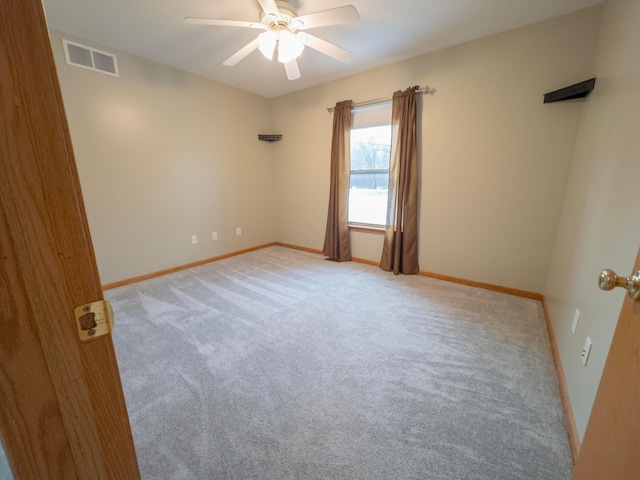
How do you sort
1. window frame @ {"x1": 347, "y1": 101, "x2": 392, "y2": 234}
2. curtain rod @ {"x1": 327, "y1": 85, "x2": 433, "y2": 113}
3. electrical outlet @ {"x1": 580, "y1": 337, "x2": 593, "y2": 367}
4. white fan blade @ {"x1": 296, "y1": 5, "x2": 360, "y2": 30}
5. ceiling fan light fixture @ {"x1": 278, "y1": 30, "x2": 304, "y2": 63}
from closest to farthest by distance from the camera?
electrical outlet @ {"x1": 580, "y1": 337, "x2": 593, "y2": 367}, white fan blade @ {"x1": 296, "y1": 5, "x2": 360, "y2": 30}, ceiling fan light fixture @ {"x1": 278, "y1": 30, "x2": 304, "y2": 63}, curtain rod @ {"x1": 327, "y1": 85, "x2": 433, "y2": 113}, window frame @ {"x1": 347, "y1": 101, "x2": 392, "y2": 234}

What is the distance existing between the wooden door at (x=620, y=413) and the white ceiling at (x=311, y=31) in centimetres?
241

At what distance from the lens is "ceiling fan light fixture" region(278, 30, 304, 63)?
6.26 feet

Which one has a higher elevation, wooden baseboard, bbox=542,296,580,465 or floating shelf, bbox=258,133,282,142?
floating shelf, bbox=258,133,282,142

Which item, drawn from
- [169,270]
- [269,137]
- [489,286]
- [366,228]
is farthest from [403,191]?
[169,270]

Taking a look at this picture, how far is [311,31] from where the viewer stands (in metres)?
2.29

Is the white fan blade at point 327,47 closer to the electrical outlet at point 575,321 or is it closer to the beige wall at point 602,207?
the beige wall at point 602,207

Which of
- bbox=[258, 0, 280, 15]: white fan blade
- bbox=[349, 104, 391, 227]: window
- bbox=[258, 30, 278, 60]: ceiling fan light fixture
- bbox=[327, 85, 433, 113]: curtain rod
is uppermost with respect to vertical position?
bbox=[258, 0, 280, 15]: white fan blade

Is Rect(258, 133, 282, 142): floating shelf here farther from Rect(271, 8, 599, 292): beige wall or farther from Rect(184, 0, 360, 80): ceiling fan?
Rect(184, 0, 360, 80): ceiling fan

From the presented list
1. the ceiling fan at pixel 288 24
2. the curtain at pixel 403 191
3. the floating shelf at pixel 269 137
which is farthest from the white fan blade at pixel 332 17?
the floating shelf at pixel 269 137

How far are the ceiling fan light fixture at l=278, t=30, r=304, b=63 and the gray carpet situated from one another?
2.16 metres

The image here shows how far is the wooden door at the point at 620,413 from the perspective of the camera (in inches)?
21.2

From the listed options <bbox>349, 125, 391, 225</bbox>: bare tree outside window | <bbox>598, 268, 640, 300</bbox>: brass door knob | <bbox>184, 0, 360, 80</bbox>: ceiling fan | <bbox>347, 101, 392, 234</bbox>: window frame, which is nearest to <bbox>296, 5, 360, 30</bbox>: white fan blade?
<bbox>184, 0, 360, 80</bbox>: ceiling fan

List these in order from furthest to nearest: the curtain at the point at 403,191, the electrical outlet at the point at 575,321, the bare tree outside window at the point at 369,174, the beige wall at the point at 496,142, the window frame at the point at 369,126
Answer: the bare tree outside window at the point at 369,174 < the window frame at the point at 369,126 < the curtain at the point at 403,191 < the beige wall at the point at 496,142 < the electrical outlet at the point at 575,321

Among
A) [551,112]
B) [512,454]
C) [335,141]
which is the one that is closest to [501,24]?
[551,112]
